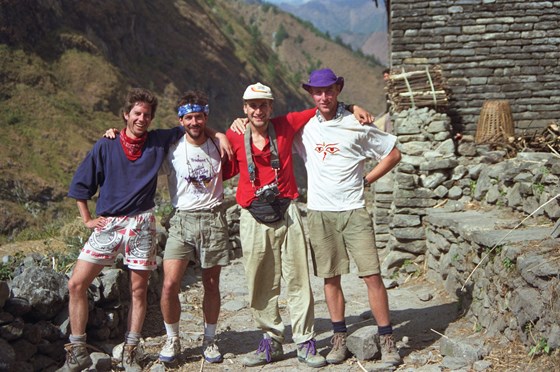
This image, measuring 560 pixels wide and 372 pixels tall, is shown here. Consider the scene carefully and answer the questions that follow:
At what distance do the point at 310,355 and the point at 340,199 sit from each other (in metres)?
1.18

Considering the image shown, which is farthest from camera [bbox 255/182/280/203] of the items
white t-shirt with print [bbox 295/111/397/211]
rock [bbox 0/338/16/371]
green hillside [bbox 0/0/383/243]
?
green hillside [bbox 0/0/383/243]

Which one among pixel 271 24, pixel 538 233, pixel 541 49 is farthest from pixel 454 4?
pixel 271 24

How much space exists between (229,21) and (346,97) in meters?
17.6

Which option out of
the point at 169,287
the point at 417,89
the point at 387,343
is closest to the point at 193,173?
the point at 169,287

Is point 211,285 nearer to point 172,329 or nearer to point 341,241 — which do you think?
point 172,329

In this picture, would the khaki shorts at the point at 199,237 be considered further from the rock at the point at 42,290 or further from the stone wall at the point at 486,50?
the stone wall at the point at 486,50

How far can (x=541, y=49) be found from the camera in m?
10.0

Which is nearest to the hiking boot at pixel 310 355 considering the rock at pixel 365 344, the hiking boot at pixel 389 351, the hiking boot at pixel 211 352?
the rock at pixel 365 344

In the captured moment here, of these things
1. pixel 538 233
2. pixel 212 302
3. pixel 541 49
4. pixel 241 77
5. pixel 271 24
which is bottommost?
pixel 212 302

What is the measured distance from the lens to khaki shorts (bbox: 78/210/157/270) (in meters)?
4.64

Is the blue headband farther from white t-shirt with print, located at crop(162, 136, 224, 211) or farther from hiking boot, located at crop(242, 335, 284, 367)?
hiking boot, located at crop(242, 335, 284, 367)

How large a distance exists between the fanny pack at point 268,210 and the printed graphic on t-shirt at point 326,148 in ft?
1.47

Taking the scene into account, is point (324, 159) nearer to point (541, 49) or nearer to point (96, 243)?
point (96, 243)

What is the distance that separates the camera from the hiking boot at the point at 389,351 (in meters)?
4.68
